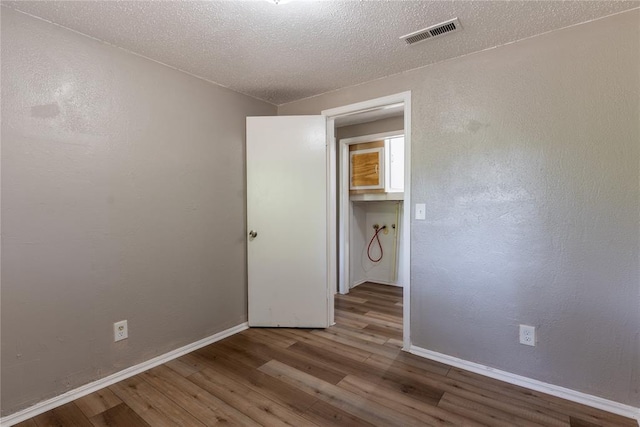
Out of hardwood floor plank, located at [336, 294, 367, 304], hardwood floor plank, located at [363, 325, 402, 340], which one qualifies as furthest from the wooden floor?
hardwood floor plank, located at [336, 294, 367, 304]

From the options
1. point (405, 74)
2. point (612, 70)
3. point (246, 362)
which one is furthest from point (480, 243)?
point (246, 362)

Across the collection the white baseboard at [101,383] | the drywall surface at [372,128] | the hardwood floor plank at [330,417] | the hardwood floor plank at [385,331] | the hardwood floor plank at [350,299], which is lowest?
the hardwood floor plank at [350,299]

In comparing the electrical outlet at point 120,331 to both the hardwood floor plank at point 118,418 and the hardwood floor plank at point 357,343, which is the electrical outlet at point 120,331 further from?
the hardwood floor plank at point 357,343

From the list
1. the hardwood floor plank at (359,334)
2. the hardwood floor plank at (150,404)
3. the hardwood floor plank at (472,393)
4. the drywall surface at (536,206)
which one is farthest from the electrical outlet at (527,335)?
the hardwood floor plank at (150,404)

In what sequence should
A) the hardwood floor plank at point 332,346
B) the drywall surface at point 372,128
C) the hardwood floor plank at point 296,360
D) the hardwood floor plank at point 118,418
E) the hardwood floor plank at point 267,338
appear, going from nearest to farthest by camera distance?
the hardwood floor plank at point 118,418 → the hardwood floor plank at point 296,360 → the hardwood floor plank at point 332,346 → the hardwood floor plank at point 267,338 → the drywall surface at point 372,128

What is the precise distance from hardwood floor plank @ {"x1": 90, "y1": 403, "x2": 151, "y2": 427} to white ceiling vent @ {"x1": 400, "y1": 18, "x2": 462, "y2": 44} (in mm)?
2723

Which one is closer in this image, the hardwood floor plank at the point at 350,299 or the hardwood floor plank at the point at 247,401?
the hardwood floor plank at the point at 247,401

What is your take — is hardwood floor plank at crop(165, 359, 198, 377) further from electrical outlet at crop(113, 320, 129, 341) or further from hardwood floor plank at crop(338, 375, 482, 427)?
hardwood floor plank at crop(338, 375, 482, 427)

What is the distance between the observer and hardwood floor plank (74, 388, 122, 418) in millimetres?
1731

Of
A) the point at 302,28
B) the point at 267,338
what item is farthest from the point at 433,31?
the point at 267,338

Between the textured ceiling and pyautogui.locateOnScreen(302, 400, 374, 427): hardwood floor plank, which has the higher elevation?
the textured ceiling

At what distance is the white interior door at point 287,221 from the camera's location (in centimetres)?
285

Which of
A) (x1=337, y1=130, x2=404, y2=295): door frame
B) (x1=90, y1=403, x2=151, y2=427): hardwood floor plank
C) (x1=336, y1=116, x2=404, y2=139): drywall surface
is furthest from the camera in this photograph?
(x1=337, y1=130, x2=404, y2=295): door frame

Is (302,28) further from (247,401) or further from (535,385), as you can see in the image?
(535,385)
